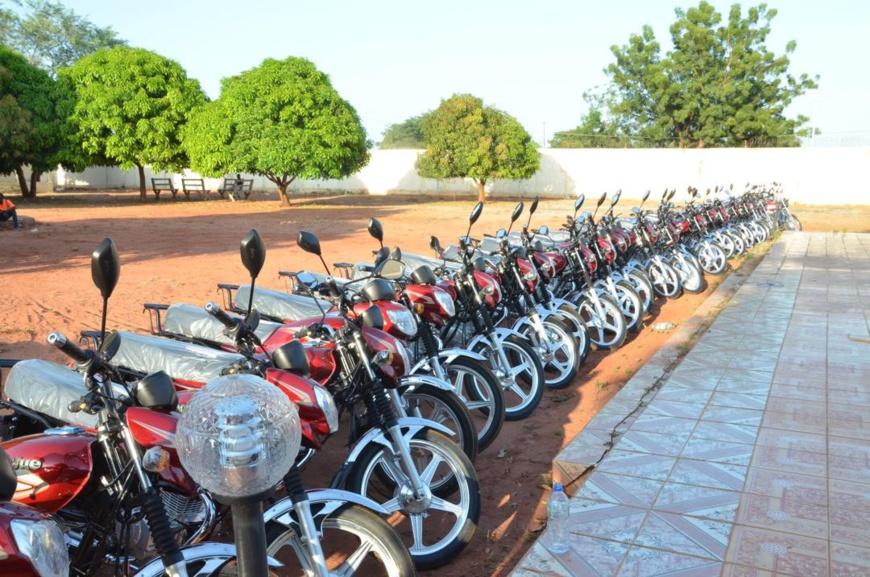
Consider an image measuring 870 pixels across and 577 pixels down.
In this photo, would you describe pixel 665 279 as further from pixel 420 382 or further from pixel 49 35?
pixel 49 35

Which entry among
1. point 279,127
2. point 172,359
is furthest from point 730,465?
point 279,127

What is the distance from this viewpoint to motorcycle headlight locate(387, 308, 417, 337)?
3803 millimetres

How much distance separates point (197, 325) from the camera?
4230mm

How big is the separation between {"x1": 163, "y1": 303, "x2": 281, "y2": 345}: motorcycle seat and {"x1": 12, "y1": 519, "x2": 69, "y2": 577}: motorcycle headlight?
232 cm

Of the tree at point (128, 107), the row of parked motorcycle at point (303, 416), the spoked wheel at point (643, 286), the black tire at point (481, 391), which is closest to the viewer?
the row of parked motorcycle at point (303, 416)

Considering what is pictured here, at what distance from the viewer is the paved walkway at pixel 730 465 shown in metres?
2.97

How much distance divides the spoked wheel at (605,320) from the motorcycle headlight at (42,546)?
5.45 meters

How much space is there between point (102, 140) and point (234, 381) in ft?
94.7

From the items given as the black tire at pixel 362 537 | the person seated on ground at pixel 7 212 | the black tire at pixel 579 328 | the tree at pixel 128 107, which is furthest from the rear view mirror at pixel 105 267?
the tree at pixel 128 107

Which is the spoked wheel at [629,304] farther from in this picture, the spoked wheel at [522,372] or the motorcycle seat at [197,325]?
the motorcycle seat at [197,325]

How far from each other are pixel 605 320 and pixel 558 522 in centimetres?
384

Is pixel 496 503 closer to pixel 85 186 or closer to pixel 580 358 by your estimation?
pixel 580 358

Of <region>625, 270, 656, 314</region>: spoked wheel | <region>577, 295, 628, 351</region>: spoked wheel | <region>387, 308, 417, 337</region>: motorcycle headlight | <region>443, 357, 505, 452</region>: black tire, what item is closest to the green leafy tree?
<region>625, 270, 656, 314</region>: spoked wheel

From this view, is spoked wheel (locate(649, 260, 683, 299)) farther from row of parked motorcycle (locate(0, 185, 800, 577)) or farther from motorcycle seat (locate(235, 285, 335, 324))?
motorcycle seat (locate(235, 285, 335, 324))
